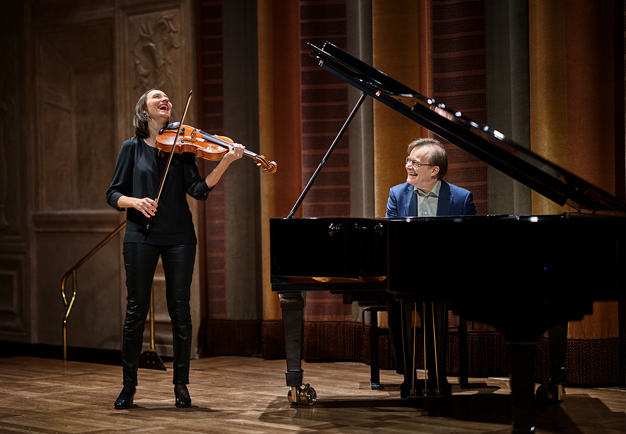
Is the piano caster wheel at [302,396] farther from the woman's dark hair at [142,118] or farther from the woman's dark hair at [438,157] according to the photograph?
the woman's dark hair at [142,118]

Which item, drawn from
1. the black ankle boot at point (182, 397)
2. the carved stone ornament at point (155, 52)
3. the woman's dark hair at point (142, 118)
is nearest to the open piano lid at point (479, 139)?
the woman's dark hair at point (142, 118)

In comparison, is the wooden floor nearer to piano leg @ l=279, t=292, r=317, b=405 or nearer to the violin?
piano leg @ l=279, t=292, r=317, b=405

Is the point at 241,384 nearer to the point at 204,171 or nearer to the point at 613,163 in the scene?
the point at 204,171

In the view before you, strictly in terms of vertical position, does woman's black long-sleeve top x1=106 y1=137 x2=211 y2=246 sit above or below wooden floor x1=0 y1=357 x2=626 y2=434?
above

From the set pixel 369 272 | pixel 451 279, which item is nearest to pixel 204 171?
pixel 369 272

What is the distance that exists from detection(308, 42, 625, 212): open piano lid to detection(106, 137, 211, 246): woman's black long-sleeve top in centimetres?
87

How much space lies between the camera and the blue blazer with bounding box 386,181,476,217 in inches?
163

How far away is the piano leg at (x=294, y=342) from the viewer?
3.78 metres

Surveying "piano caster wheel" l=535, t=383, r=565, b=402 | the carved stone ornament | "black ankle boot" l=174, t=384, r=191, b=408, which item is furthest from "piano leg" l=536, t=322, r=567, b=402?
the carved stone ornament

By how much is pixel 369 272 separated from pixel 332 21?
2.56m

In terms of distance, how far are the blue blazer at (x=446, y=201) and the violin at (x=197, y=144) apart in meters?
0.76

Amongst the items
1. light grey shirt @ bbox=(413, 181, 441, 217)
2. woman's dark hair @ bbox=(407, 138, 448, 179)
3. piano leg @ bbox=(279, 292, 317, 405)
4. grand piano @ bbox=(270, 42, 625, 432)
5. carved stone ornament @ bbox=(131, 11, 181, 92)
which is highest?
carved stone ornament @ bbox=(131, 11, 181, 92)

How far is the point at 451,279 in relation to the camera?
2.79 metres

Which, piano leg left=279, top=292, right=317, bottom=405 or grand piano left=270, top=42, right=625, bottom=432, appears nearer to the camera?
grand piano left=270, top=42, right=625, bottom=432
